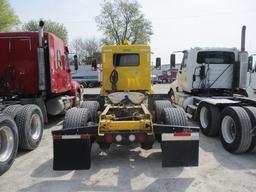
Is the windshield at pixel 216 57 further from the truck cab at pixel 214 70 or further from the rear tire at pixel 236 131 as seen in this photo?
the rear tire at pixel 236 131

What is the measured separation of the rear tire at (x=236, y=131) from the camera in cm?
564

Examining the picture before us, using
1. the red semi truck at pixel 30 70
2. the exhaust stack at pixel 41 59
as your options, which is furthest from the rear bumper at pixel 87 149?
the exhaust stack at pixel 41 59

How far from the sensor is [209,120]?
289 inches

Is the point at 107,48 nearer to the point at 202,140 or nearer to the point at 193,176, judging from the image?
the point at 202,140

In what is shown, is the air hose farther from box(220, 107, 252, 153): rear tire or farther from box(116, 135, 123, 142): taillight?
box(116, 135, 123, 142): taillight

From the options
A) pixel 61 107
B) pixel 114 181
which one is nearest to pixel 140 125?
pixel 114 181

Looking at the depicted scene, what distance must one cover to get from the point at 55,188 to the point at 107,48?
538 cm

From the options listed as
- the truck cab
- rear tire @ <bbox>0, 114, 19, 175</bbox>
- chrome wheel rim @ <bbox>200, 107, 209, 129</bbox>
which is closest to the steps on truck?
chrome wheel rim @ <bbox>200, 107, 209, 129</bbox>

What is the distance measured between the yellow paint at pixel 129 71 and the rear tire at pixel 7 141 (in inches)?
158

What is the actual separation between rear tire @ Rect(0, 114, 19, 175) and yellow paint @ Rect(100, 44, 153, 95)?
4.01 meters

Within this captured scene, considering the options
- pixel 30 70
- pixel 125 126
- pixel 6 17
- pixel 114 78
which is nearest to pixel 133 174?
pixel 125 126

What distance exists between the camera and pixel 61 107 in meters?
9.38

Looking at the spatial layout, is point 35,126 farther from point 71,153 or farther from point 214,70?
point 214,70

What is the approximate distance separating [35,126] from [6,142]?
1626 mm
